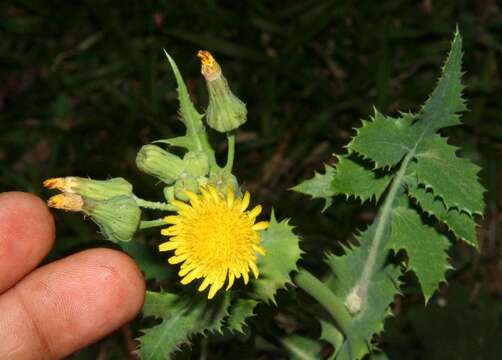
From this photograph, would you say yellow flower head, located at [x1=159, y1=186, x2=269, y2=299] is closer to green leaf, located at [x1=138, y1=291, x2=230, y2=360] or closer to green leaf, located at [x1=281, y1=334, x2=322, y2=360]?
green leaf, located at [x1=138, y1=291, x2=230, y2=360]

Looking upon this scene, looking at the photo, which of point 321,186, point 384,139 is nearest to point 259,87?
point 321,186

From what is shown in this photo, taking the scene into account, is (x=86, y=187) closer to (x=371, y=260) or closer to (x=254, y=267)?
(x=254, y=267)

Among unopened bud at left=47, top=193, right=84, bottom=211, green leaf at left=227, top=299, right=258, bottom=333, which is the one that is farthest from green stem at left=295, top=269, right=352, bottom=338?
unopened bud at left=47, top=193, right=84, bottom=211

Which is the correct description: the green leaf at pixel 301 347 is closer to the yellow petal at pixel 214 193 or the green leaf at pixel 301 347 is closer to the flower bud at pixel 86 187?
the yellow petal at pixel 214 193

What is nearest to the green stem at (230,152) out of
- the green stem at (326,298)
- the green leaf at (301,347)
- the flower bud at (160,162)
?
the flower bud at (160,162)

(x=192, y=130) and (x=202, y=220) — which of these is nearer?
(x=202, y=220)

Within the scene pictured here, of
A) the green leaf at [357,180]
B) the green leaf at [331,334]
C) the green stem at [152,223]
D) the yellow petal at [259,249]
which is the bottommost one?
the green leaf at [331,334]

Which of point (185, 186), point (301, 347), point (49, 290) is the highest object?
point (185, 186)
